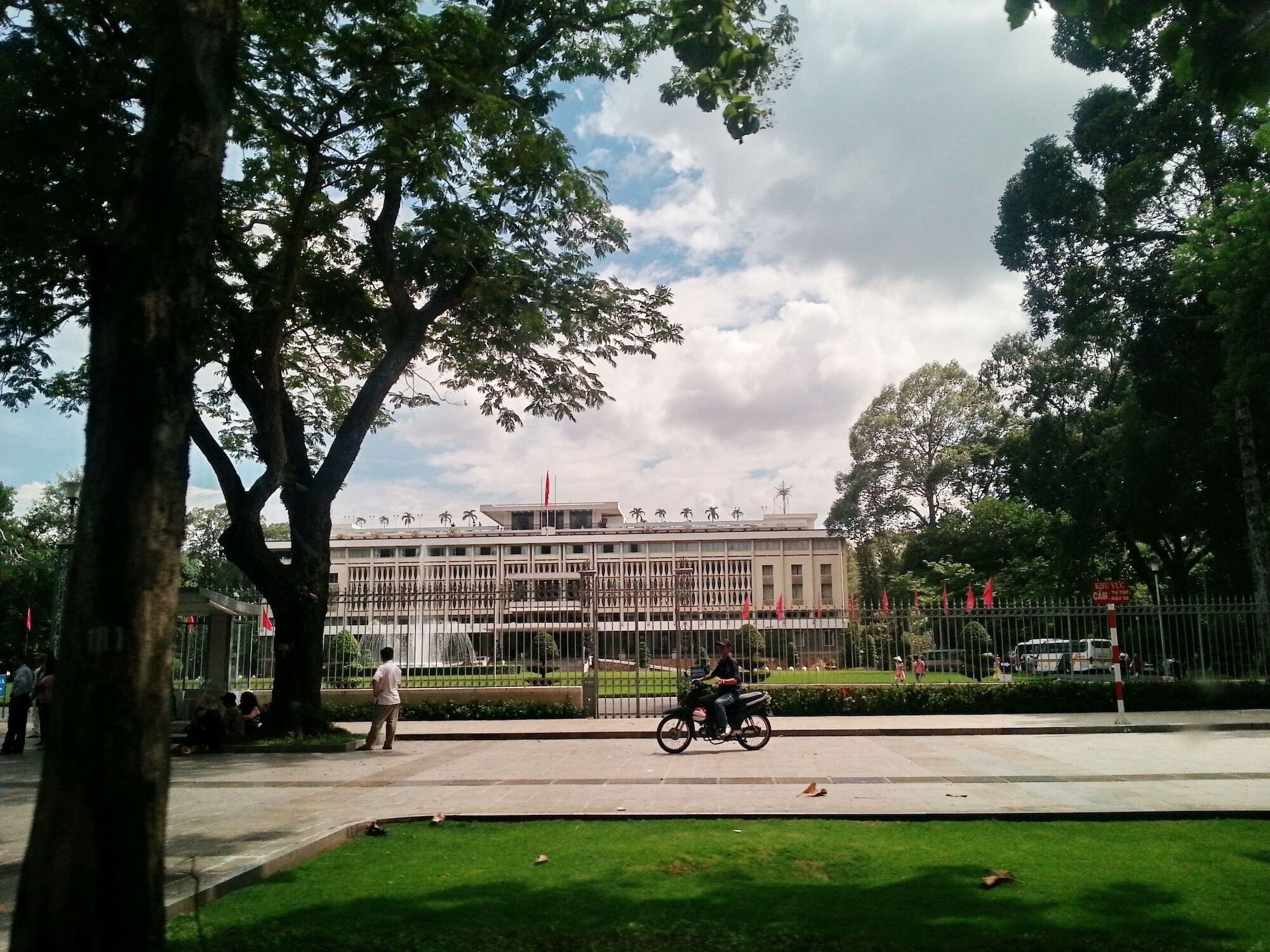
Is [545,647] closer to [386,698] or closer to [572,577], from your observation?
[386,698]

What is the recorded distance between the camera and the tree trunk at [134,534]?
3.65 m

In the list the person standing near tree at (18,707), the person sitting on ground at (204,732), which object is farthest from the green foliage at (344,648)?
the person standing near tree at (18,707)

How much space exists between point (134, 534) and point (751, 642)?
1789 cm

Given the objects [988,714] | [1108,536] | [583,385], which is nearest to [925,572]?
[1108,536]

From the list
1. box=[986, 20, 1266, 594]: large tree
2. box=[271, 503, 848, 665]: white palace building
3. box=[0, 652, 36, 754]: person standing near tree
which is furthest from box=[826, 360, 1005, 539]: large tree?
box=[0, 652, 36, 754]: person standing near tree

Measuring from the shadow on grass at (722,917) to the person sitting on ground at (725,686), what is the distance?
7647mm

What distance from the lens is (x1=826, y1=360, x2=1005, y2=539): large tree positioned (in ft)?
166

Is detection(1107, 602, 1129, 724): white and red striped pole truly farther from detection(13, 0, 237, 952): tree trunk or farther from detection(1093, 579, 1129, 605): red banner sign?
detection(13, 0, 237, 952): tree trunk

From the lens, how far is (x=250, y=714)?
1639 cm

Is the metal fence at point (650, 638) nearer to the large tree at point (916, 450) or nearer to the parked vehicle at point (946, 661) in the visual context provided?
the parked vehicle at point (946, 661)

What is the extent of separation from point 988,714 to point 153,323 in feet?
60.2

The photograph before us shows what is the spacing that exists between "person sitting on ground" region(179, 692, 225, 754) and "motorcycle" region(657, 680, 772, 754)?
694cm

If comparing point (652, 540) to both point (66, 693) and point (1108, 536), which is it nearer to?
point (1108, 536)

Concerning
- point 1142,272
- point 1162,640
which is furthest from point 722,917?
point 1142,272
